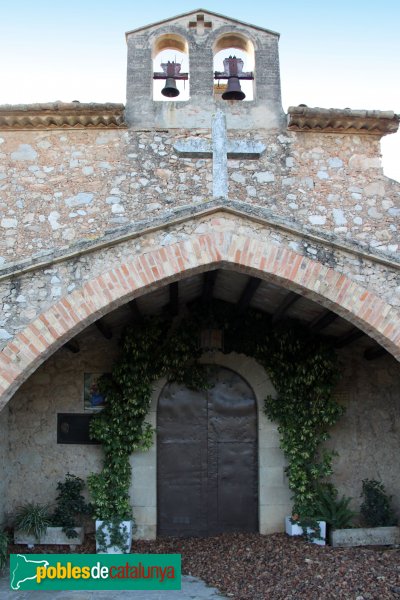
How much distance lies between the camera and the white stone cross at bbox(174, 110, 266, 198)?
5648mm

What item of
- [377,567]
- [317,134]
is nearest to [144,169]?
[317,134]

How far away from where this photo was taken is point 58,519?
22.7 ft

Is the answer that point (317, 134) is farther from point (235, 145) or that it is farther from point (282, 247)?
point (282, 247)

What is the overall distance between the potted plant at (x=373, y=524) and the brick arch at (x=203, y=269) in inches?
108

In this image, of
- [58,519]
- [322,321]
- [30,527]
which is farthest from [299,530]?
[30,527]

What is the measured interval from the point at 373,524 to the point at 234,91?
5.71m

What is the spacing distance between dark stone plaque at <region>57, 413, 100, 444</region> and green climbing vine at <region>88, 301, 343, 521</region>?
22 centimetres

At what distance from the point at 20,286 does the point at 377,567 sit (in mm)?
4159

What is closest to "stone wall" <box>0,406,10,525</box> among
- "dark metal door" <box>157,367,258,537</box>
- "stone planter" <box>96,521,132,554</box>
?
"stone planter" <box>96,521,132,554</box>

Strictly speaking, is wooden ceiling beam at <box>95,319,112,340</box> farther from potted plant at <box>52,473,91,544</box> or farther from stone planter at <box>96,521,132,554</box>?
stone planter at <box>96,521,132,554</box>

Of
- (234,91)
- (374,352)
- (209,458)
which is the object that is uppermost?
(234,91)

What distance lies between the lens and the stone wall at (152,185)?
7.63 m

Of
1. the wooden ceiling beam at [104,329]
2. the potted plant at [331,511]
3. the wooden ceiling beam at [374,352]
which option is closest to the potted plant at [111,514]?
the wooden ceiling beam at [104,329]

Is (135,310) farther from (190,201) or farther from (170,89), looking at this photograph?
(170,89)
